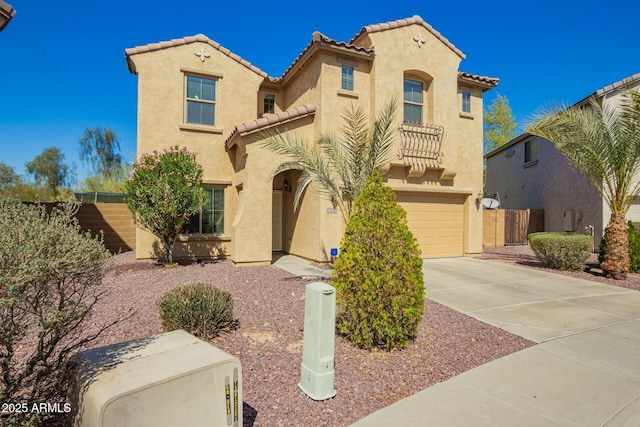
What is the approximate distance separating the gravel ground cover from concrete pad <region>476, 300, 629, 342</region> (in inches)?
14.7

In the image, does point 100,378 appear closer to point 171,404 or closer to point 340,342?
point 171,404

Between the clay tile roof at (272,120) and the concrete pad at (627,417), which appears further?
the clay tile roof at (272,120)

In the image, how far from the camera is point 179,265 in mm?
11523

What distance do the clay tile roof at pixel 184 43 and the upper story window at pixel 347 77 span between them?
3533mm

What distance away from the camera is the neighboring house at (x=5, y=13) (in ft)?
14.6

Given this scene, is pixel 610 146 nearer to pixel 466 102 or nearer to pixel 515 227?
pixel 466 102

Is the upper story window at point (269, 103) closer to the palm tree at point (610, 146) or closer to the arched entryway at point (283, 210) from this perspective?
the arched entryway at point (283, 210)

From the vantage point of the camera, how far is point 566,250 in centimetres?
1130

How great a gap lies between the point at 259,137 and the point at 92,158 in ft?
114

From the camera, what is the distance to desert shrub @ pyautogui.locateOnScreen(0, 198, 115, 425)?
2508 millimetres

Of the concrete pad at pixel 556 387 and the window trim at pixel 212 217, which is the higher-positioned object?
the window trim at pixel 212 217

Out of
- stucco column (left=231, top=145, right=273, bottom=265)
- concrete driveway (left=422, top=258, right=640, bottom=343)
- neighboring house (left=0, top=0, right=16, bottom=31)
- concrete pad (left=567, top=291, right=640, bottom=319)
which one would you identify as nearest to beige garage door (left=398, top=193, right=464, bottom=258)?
concrete driveway (left=422, top=258, right=640, bottom=343)

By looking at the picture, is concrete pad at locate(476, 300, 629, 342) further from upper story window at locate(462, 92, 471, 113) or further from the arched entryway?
upper story window at locate(462, 92, 471, 113)

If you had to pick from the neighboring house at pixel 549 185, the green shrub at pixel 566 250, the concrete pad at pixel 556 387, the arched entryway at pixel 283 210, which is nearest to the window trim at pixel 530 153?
the neighboring house at pixel 549 185
